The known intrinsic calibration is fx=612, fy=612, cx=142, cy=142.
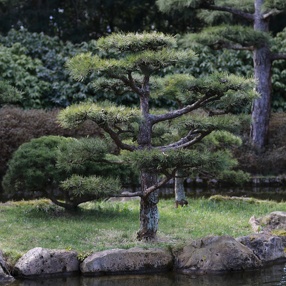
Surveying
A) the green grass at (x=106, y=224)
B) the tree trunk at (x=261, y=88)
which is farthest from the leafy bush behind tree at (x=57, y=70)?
the green grass at (x=106, y=224)

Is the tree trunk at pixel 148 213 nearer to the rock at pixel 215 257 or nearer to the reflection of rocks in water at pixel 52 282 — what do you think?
the rock at pixel 215 257

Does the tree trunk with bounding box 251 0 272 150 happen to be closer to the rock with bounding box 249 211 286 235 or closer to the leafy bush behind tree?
the leafy bush behind tree

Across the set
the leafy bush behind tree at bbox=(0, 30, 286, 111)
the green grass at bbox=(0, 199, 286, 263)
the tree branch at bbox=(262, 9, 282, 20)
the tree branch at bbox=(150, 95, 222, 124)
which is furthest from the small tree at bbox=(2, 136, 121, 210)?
the leafy bush behind tree at bbox=(0, 30, 286, 111)

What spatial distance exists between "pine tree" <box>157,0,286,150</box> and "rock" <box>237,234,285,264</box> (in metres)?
6.27

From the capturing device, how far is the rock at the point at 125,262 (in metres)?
7.13

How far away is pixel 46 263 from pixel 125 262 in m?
0.92

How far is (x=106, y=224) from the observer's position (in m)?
8.78

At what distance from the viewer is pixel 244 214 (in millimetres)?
9852

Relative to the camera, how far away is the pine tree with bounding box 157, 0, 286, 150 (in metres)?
13.1

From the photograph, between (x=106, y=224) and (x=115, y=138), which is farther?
(x=106, y=224)

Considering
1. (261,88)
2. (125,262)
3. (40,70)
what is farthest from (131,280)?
(40,70)

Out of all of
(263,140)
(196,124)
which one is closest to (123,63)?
(196,124)

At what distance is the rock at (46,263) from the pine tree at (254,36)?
705cm

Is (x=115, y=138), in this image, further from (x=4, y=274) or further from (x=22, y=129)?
(x=22, y=129)
